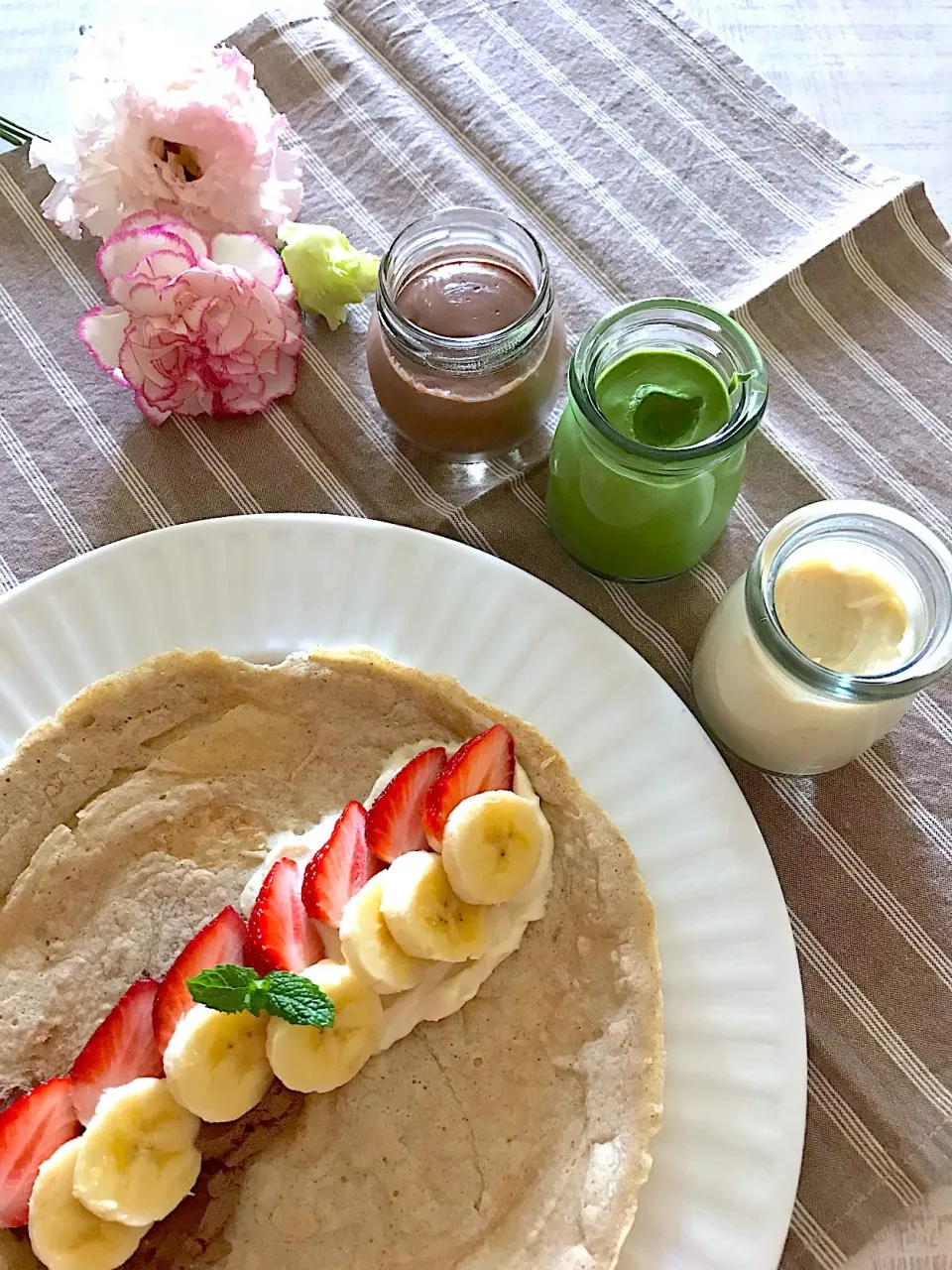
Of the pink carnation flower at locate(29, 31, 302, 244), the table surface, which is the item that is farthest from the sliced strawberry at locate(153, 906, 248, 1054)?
the table surface

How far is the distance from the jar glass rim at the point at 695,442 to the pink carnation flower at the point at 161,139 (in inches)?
28.4

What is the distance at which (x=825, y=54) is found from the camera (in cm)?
249

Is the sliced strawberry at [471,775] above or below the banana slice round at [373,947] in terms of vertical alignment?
above

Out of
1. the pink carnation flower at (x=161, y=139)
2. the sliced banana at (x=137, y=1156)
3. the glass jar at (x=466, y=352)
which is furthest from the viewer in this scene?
the pink carnation flower at (x=161, y=139)

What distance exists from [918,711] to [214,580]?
3.98 feet

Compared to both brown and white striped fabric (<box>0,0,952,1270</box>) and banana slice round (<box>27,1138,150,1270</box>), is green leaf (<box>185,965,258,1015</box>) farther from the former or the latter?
brown and white striped fabric (<box>0,0,952,1270</box>)

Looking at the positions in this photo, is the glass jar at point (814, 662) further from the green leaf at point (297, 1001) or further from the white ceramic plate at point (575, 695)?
the green leaf at point (297, 1001)

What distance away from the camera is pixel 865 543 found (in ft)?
5.49

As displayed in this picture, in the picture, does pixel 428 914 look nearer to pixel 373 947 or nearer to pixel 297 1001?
pixel 373 947

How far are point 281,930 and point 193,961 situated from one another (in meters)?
0.12

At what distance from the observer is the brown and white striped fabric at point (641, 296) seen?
1.72m

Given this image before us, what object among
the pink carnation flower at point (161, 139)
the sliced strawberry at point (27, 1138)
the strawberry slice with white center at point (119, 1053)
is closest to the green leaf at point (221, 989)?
the strawberry slice with white center at point (119, 1053)

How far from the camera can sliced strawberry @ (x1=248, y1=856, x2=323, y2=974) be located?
1497 millimetres

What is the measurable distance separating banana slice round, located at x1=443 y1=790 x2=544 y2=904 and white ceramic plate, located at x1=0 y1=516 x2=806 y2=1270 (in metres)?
0.22
